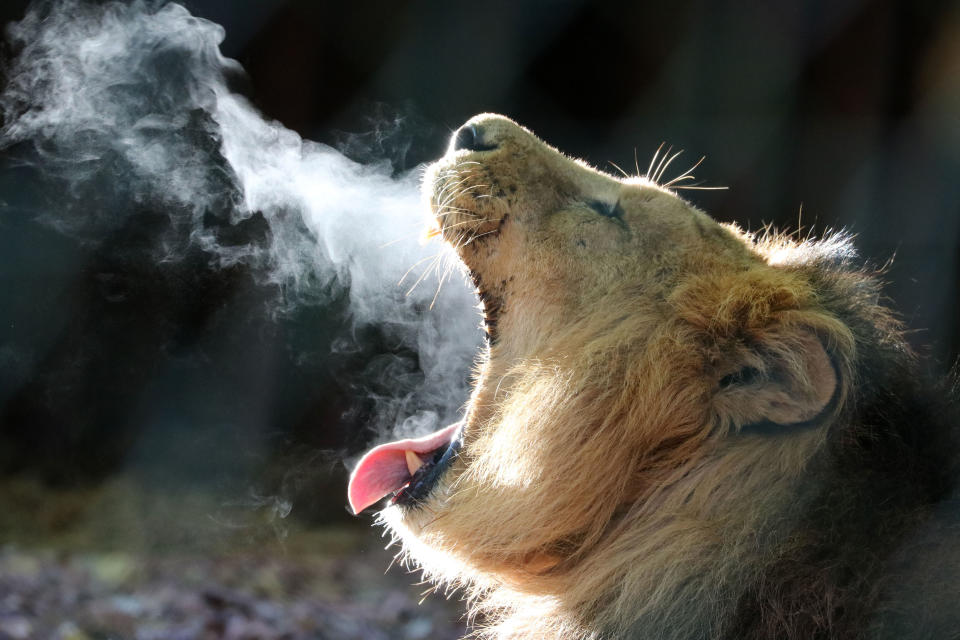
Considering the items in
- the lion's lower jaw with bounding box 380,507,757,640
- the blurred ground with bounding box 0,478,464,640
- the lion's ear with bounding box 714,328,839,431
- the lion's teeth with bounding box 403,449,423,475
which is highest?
the lion's ear with bounding box 714,328,839,431

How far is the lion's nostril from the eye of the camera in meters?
2.26

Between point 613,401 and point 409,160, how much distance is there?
2.51 metres

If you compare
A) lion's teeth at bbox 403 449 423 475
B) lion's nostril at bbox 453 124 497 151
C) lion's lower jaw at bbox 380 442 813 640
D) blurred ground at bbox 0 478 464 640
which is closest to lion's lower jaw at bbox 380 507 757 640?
lion's lower jaw at bbox 380 442 813 640

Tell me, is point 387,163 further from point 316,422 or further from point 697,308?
point 697,308

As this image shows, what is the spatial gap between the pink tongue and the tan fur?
188mm

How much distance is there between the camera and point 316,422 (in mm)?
4324

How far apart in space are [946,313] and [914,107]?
938 millimetres

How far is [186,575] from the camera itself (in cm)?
380

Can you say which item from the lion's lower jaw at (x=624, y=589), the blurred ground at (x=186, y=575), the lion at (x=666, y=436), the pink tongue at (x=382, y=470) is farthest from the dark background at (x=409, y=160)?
the lion's lower jaw at (x=624, y=589)

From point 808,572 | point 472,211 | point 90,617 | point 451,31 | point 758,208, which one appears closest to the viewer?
point 808,572

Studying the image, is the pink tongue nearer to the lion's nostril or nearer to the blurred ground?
the lion's nostril

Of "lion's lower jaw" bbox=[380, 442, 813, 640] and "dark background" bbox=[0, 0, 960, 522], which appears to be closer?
"lion's lower jaw" bbox=[380, 442, 813, 640]

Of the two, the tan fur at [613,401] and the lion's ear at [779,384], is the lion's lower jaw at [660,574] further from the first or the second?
the lion's ear at [779,384]

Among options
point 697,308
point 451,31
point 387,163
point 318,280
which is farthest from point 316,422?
point 697,308
